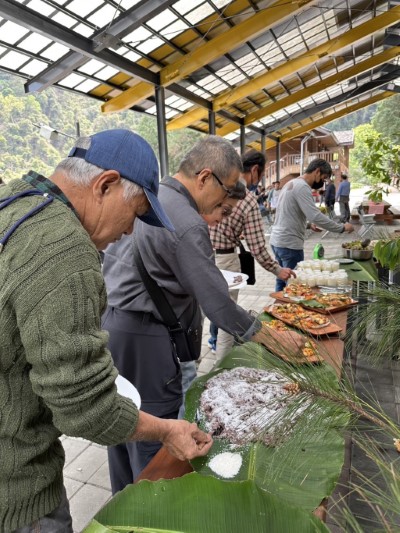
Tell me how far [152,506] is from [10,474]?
1.16 feet

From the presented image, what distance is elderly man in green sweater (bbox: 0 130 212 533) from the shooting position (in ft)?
2.56

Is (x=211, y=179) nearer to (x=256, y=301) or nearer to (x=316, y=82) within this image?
(x=256, y=301)

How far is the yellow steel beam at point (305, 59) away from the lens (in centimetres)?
1120

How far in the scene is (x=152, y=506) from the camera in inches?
31.4

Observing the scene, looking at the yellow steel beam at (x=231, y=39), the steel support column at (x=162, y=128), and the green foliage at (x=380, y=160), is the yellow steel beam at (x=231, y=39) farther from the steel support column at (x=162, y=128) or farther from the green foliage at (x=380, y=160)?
the green foliage at (x=380, y=160)

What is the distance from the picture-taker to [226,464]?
1.15m

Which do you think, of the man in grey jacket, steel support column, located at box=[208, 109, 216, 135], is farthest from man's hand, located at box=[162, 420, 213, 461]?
steel support column, located at box=[208, 109, 216, 135]

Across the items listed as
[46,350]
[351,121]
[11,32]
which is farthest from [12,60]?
[351,121]

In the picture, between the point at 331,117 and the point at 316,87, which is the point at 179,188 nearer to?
the point at 316,87

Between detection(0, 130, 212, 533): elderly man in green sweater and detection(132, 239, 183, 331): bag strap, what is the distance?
0.64 metres

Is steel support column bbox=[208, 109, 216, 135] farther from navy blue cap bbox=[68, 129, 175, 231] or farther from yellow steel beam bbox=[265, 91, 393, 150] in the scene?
navy blue cap bbox=[68, 129, 175, 231]

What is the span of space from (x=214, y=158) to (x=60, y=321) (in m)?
1.18

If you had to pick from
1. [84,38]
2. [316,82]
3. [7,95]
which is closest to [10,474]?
[84,38]

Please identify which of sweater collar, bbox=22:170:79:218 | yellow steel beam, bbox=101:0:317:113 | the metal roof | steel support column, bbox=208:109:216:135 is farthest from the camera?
steel support column, bbox=208:109:216:135
